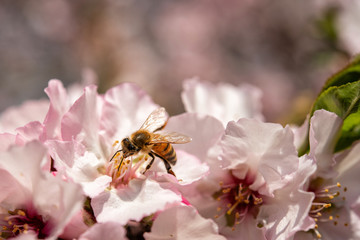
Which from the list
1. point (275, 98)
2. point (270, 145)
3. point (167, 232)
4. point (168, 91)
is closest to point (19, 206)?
point (167, 232)

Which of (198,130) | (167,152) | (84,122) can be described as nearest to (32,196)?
(84,122)

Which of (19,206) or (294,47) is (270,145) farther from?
(294,47)

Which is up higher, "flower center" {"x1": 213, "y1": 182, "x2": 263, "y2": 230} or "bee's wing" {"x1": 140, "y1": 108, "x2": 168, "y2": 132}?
"bee's wing" {"x1": 140, "y1": 108, "x2": 168, "y2": 132}

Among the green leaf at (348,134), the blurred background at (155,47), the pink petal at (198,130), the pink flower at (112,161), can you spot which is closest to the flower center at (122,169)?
the pink flower at (112,161)

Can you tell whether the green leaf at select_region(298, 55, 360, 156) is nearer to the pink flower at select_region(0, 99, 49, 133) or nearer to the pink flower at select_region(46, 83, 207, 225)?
the pink flower at select_region(46, 83, 207, 225)

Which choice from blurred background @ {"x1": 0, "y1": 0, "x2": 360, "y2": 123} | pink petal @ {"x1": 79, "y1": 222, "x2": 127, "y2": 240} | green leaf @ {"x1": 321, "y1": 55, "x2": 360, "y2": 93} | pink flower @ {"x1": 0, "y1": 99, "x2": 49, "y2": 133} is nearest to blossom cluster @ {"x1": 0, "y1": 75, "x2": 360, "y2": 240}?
pink petal @ {"x1": 79, "y1": 222, "x2": 127, "y2": 240}
